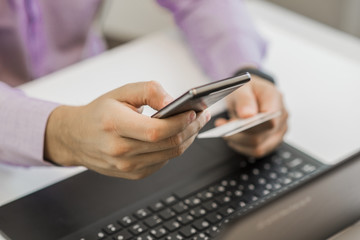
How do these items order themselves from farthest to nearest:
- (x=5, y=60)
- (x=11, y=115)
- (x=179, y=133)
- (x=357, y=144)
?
(x=5, y=60), (x=357, y=144), (x=11, y=115), (x=179, y=133)

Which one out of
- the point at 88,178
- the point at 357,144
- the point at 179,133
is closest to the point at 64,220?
the point at 88,178

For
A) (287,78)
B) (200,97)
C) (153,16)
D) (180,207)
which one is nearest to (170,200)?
(180,207)

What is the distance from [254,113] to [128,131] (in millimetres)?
260

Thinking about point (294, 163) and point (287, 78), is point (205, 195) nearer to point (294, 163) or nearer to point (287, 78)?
point (294, 163)

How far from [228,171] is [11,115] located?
0.27 meters

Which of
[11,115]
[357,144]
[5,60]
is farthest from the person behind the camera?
[5,60]

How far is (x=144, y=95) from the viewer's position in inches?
24.5

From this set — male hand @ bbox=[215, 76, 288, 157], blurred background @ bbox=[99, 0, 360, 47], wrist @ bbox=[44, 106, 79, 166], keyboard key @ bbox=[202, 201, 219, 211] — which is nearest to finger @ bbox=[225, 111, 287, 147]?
male hand @ bbox=[215, 76, 288, 157]

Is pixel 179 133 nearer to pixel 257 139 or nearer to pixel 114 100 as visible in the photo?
pixel 114 100

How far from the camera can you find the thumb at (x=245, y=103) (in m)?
0.82

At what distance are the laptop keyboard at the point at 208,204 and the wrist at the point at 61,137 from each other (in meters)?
0.09

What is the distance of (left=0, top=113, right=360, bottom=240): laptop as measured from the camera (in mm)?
611

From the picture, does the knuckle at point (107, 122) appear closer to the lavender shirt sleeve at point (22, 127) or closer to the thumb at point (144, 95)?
the thumb at point (144, 95)

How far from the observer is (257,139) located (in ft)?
2.66
